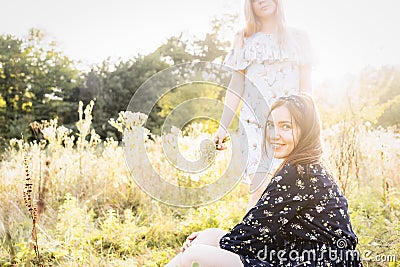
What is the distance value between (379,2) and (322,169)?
728cm

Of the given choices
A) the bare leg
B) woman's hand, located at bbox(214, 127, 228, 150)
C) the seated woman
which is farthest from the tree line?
the seated woman

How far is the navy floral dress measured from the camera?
1491 millimetres

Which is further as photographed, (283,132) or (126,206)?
(126,206)

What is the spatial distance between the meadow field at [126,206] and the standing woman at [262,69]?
48 centimetres

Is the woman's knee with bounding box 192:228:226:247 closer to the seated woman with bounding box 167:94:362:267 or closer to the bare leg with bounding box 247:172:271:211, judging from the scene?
the seated woman with bounding box 167:94:362:267

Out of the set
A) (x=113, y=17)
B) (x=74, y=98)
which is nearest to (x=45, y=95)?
(x=74, y=98)

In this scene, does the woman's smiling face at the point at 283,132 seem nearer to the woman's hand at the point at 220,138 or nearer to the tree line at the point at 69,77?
the woman's hand at the point at 220,138

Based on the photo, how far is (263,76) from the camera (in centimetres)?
239

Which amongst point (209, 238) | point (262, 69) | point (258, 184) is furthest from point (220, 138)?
point (209, 238)

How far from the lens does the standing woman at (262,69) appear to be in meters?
2.33

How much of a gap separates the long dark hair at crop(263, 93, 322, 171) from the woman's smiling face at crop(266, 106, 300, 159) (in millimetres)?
13

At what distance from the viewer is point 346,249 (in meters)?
1.51

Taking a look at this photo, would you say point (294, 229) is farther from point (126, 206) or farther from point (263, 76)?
point (126, 206)

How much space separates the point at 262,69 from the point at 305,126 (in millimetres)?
783
